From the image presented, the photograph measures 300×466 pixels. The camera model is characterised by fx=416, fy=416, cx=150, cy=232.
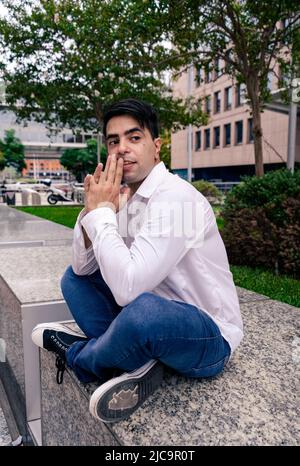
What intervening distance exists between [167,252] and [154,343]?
35cm

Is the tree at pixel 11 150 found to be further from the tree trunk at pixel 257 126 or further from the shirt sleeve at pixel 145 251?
the shirt sleeve at pixel 145 251

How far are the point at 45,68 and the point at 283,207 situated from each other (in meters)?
12.3

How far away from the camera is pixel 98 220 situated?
1.75m

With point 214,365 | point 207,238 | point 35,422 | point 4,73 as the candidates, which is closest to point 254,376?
point 214,365

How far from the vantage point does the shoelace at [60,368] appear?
1.91 meters

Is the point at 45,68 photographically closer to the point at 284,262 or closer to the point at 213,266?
the point at 284,262

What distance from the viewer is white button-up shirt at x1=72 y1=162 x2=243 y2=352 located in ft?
5.27

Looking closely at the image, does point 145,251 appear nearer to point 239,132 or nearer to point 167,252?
point 167,252

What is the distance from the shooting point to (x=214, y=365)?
1.78 metres

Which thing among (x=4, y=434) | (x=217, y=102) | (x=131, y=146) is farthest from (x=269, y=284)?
(x=217, y=102)

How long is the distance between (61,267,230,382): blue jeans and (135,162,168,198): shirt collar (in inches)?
21.0

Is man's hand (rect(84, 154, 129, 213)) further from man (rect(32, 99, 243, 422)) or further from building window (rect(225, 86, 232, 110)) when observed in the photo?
building window (rect(225, 86, 232, 110))

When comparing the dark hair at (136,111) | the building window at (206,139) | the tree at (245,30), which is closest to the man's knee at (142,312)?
the dark hair at (136,111)

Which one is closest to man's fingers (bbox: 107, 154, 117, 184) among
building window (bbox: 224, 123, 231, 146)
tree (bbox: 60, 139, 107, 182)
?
building window (bbox: 224, 123, 231, 146)
